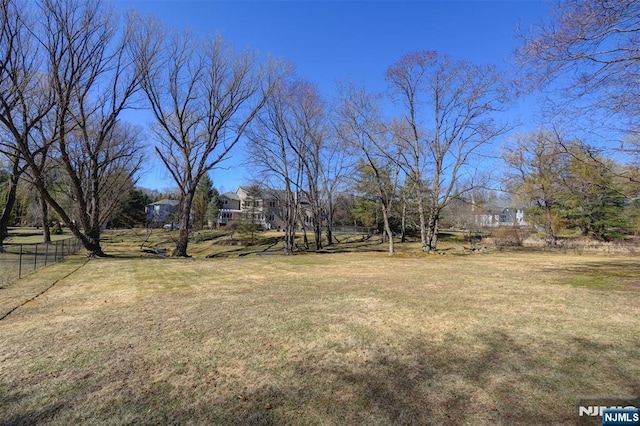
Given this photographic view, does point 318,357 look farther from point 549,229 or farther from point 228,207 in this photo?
point 228,207

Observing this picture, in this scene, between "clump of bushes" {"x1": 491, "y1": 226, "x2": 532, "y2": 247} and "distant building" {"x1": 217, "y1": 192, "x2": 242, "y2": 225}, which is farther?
"distant building" {"x1": 217, "y1": 192, "x2": 242, "y2": 225}

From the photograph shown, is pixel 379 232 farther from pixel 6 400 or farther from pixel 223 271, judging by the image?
pixel 6 400

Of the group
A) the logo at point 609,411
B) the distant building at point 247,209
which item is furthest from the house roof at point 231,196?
the logo at point 609,411

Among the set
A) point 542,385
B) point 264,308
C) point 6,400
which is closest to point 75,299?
point 264,308

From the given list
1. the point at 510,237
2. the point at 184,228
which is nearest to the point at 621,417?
the point at 184,228

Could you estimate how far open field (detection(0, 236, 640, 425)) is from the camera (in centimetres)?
281

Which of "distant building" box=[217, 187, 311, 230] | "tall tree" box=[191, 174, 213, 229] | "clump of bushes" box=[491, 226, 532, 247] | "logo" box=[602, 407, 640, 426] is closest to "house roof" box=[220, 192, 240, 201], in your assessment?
"distant building" box=[217, 187, 311, 230]

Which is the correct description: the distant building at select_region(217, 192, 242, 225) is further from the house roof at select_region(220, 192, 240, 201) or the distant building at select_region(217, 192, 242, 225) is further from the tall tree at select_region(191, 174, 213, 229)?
the tall tree at select_region(191, 174, 213, 229)

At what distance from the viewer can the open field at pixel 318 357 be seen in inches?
111

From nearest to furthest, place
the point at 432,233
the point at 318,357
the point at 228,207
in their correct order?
the point at 318,357
the point at 432,233
the point at 228,207

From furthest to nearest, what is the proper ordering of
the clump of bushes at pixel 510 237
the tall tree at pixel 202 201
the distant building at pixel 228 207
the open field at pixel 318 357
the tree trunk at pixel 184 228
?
the distant building at pixel 228 207
the tall tree at pixel 202 201
the clump of bushes at pixel 510 237
the tree trunk at pixel 184 228
the open field at pixel 318 357

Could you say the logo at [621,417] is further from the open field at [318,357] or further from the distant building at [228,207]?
the distant building at [228,207]

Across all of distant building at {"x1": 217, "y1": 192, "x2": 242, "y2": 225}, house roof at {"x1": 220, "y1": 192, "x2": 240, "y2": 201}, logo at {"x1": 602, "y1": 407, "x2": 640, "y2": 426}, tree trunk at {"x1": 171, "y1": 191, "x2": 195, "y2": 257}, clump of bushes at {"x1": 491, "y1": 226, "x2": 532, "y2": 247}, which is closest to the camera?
logo at {"x1": 602, "y1": 407, "x2": 640, "y2": 426}

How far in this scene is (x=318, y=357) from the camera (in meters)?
3.86
